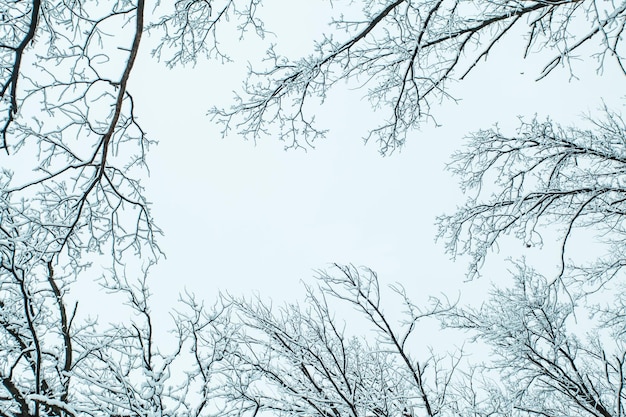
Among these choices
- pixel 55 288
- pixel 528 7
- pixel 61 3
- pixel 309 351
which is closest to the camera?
pixel 61 3

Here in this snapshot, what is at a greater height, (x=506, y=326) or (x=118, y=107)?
(x=506, y=326)

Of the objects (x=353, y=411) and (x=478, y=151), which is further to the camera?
(x=478, y=151)

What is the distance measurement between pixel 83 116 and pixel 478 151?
513cm

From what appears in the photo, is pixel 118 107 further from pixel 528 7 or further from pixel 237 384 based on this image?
pixel 237 384

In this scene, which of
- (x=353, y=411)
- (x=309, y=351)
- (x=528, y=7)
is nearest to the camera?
(x=528, y=7)

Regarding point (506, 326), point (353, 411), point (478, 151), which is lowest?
point (353, 411)

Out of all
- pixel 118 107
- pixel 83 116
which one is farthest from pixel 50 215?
pixel 118 107

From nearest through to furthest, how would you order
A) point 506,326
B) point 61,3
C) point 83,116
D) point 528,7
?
point 83,116 → point 61,3 → point 528,7 → point 506,326

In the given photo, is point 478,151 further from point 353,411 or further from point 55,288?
point 55,288

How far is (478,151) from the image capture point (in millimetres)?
6266

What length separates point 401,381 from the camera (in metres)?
6.20

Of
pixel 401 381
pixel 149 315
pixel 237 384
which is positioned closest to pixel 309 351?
pixel 237 384

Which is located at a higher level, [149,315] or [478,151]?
[478,151]

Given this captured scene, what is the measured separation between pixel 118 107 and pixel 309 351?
4.16 meters
